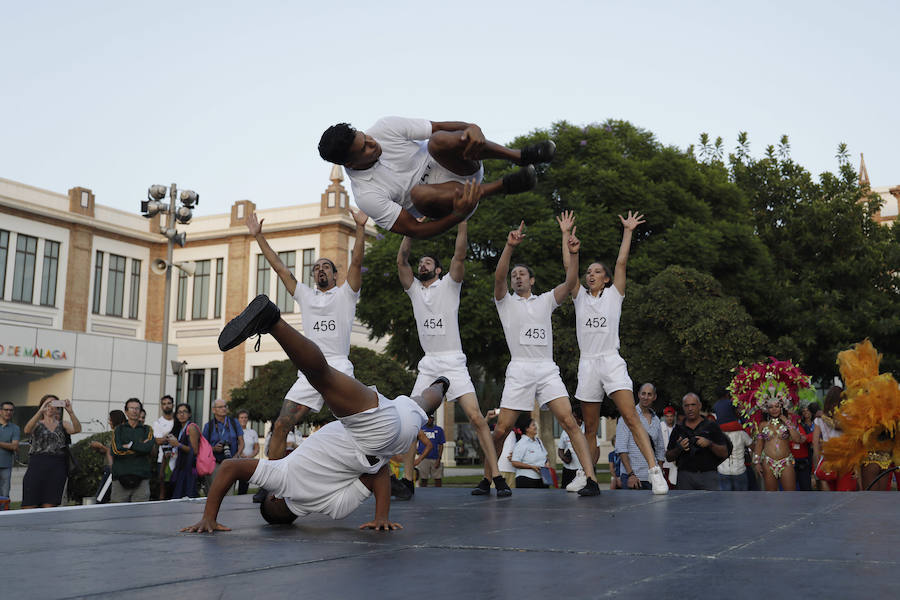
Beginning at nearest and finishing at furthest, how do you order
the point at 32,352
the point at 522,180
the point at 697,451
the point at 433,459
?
the point at 522,180, the point at 697,451, the point at 433,459, the point at 32,352

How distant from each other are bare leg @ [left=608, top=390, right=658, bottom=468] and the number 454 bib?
88cm

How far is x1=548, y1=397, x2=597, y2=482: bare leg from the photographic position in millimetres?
7816

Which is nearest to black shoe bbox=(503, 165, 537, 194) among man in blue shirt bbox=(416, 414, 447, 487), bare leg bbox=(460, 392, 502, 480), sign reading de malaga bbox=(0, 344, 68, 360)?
bare leg bbox=(460, 392, 502, 480)

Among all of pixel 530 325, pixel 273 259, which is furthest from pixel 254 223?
pixel 530 325

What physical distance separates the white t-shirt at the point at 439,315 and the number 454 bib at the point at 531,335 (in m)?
0.62

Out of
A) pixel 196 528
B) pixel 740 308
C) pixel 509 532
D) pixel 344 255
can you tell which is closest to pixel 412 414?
pixel 509 532

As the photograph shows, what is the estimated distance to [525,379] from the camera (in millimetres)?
8094

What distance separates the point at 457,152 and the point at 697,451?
5523 mm

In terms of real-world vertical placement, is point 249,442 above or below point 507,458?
above

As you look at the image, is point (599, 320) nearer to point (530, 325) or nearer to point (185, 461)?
point (530, 325)

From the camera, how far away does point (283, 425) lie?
7.43 metres

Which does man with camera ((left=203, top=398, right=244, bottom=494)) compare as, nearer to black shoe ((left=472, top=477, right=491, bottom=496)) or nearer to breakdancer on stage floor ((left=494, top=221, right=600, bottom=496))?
black shoe ((left=472, top=477, right=491, bottom=496))

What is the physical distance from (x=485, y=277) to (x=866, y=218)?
605 inches

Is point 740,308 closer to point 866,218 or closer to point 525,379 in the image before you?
point 866,218
